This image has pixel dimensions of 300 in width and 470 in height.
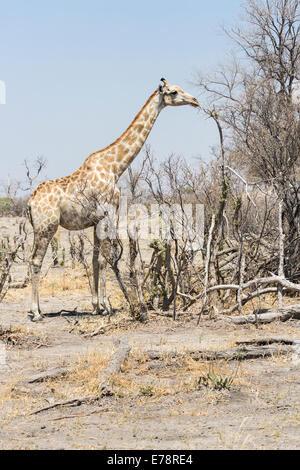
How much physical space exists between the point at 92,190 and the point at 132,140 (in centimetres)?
110

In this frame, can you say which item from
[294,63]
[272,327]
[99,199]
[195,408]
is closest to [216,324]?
[272,327]

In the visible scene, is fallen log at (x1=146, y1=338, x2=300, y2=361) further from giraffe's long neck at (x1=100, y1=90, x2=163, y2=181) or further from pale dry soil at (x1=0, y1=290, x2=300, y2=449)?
giraffe's long neck at (x1=100, y1=90, x2=163, y2=181)

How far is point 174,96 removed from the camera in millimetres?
9664


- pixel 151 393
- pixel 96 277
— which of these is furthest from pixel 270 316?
pixel 151 393

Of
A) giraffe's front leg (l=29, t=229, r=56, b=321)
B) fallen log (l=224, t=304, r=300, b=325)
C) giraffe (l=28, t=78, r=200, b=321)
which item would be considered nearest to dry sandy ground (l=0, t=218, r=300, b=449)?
fallen log (l=224, t=304, r=300, b=325)

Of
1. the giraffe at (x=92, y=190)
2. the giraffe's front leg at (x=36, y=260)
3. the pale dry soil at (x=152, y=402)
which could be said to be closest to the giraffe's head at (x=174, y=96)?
the giraffe at (x=92, y=190)

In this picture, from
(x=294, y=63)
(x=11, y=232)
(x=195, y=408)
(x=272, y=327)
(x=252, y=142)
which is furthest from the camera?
(x=11, y=232)

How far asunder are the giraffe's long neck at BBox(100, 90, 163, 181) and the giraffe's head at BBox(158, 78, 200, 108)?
112mm

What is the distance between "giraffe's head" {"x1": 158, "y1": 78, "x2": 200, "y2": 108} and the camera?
31.6 feet

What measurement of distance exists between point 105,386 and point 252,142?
732cm

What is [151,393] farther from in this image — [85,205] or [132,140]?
[132,140]

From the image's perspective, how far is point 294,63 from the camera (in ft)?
62.8

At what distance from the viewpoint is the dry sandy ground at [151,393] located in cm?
442
